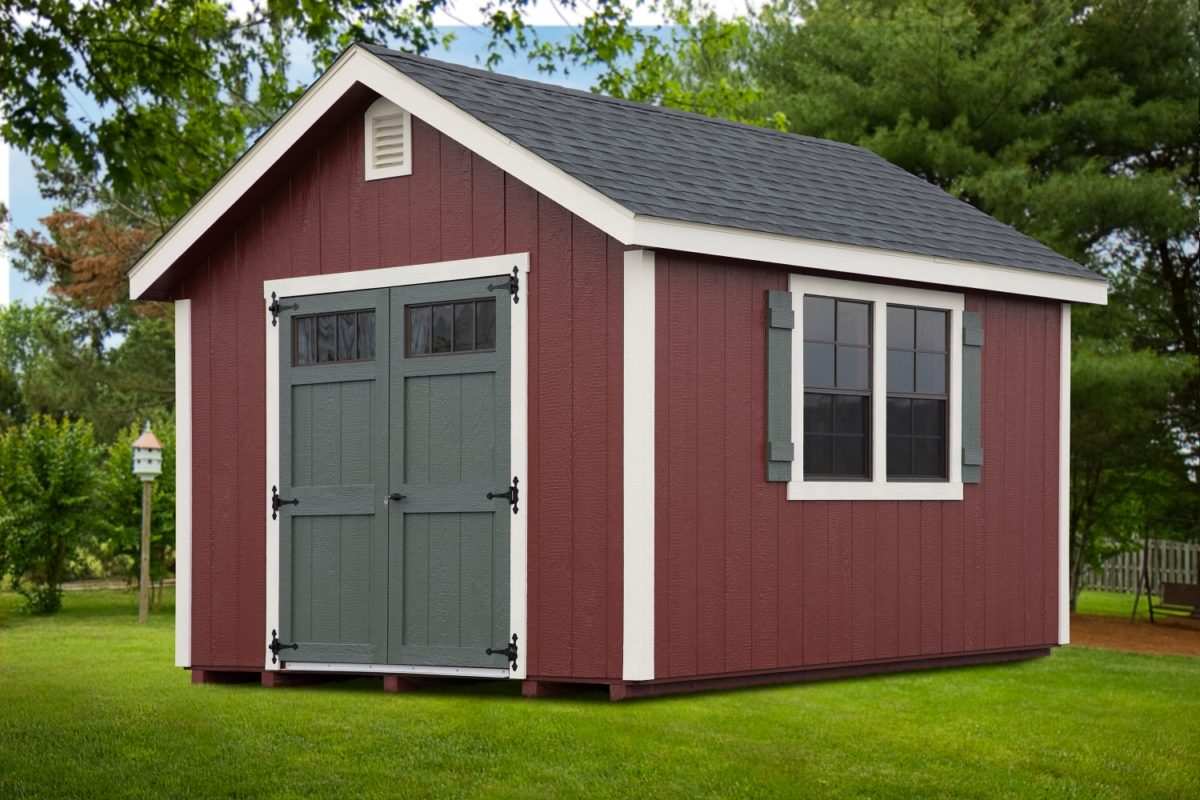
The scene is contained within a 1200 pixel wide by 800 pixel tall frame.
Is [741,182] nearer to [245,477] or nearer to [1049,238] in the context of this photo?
[245,477]

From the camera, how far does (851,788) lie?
7367 millimetres

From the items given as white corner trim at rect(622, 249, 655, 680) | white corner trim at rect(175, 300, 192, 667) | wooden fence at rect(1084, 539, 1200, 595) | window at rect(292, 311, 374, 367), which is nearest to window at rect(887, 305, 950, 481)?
white corner trim at rect(622, 249, 655, 680)

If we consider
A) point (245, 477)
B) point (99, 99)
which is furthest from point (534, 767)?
point (99, 99)

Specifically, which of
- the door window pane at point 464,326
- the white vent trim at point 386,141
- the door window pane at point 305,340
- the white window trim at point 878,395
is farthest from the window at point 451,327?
the white window trim at point 878,395

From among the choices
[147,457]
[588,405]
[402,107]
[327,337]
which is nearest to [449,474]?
[588,405]

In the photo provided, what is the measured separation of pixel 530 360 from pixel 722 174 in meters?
2.10

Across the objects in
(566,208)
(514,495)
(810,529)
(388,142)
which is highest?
(388,142)

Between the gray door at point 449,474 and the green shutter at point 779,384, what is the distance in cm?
161

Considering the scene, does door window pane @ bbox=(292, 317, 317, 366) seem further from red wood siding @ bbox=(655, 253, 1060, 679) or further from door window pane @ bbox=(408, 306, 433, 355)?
red wood siding @ bbox=(655, 253, 1060, 679)

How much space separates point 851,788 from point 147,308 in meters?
30.3

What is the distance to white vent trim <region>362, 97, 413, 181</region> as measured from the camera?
10.6 meters

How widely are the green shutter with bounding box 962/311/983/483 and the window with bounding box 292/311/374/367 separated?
13.4ft

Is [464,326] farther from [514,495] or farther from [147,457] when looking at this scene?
[147,457]

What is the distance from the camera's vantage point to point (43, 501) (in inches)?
776
